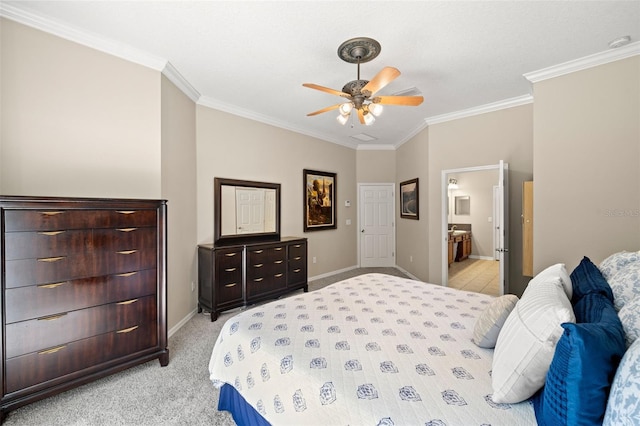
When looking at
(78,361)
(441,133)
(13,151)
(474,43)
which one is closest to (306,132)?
(441,133)

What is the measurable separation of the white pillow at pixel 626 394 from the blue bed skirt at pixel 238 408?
4.42 feet

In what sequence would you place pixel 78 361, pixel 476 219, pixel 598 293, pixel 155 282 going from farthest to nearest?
pixel 476 219 < pixel 155 282 < pixel 78 361 < pixel 598 293

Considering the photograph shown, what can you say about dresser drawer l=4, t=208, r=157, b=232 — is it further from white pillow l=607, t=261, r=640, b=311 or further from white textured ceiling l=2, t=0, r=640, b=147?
white pillow l=607, t=261, r=640, b=311

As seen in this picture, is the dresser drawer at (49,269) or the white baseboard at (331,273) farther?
the white baseboard at (331,273)

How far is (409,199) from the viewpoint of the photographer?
18.0 feet

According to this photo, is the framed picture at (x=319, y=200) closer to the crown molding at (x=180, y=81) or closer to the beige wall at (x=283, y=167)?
the beige wall at (x=283, y=167)

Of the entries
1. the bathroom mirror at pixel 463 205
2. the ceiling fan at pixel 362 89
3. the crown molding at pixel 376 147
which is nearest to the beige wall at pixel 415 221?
the crown molding at pixel 376 147

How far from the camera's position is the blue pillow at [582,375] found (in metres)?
0.84

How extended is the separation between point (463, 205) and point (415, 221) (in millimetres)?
3293

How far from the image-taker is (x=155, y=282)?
2355 mm

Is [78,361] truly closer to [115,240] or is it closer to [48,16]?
[115,240]

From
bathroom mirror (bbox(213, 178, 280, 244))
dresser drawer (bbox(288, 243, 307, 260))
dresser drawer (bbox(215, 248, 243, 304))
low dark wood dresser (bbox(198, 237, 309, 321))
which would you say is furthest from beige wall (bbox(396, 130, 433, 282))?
dresser drawer (bbox(215, 248, 243, 304))

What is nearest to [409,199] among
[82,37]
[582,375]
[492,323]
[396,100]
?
[396,100]

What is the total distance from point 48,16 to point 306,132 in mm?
3459
